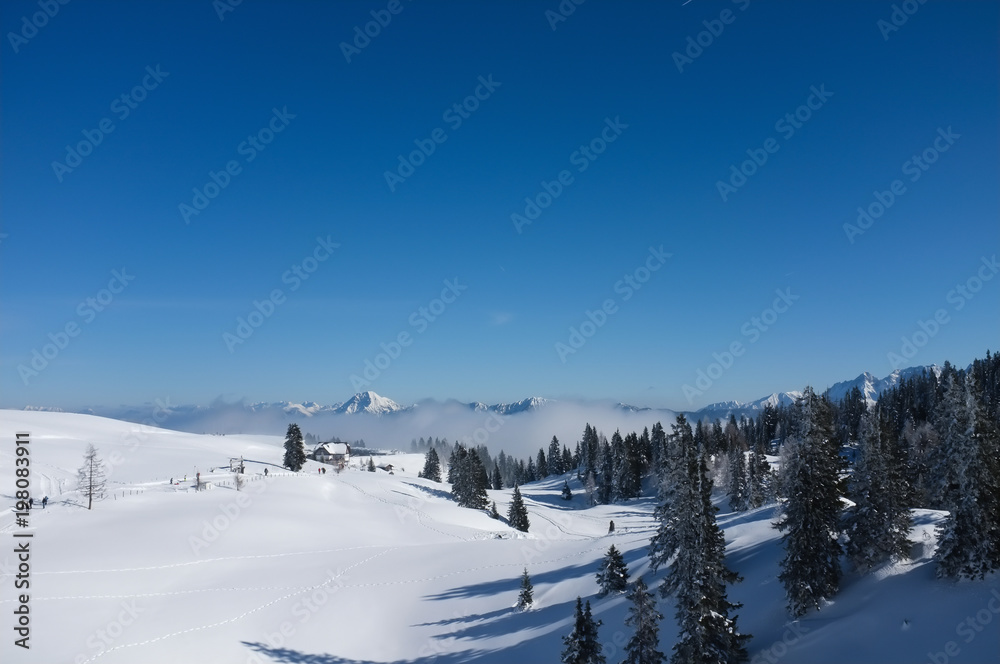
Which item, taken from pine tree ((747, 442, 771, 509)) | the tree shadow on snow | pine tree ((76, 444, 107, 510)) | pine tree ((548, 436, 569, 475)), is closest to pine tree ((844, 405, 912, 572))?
the tree shadow on snow

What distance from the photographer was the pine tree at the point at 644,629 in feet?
65.7

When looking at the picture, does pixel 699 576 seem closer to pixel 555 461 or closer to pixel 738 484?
pixel 738 484

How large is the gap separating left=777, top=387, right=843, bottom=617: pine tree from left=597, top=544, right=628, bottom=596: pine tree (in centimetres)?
1099

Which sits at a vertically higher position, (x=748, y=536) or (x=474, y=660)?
(x=748, y=536)

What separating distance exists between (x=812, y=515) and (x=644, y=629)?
33.0ft

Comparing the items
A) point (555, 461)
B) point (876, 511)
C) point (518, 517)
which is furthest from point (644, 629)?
point (555, 461)

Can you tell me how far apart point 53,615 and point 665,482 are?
109 ft

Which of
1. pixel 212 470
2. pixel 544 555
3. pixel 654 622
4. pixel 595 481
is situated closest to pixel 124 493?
pixel 212 470

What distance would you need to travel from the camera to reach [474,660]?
2892 cm

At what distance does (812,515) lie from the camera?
23.6 metres

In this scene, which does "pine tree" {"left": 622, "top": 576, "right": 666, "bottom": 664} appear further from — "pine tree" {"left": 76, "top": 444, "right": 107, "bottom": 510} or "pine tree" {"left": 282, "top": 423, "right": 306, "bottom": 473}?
"pine tree" {"left": 282, "top": 423, "right": 306, "bottom": 473}

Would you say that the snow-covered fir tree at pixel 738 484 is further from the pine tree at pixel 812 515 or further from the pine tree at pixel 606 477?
the pine tree at pixel 812 515

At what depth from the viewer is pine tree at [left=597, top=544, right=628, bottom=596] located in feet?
109

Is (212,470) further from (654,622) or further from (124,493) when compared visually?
(654,622)
